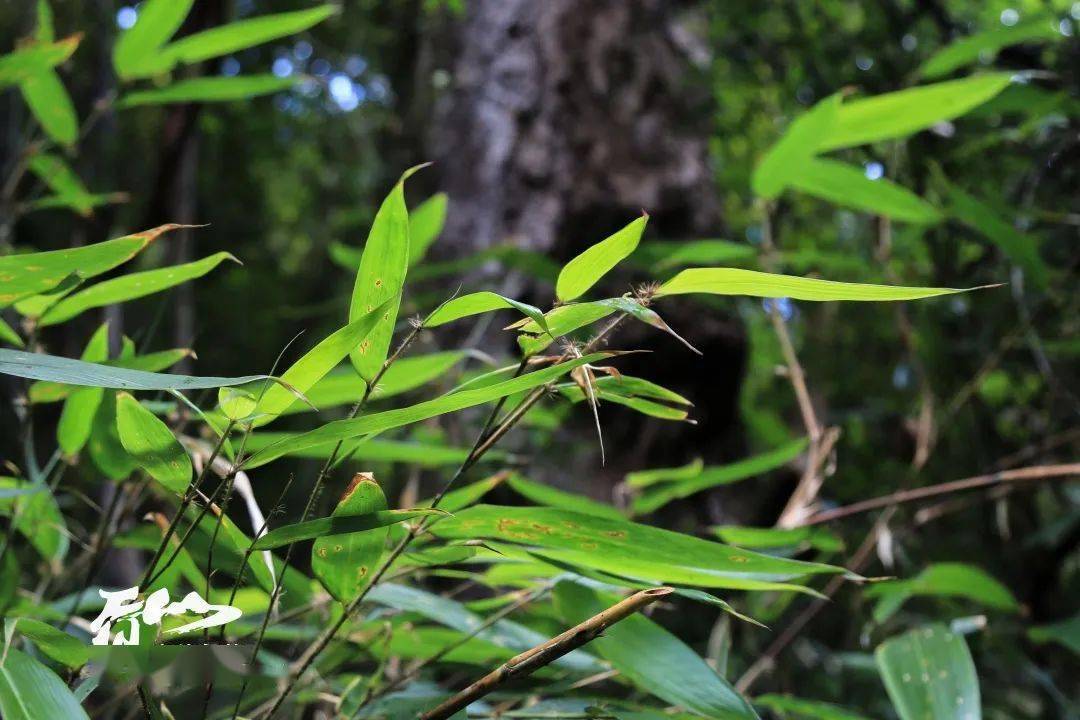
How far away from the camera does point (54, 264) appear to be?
0.30 metres

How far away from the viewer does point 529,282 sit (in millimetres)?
880

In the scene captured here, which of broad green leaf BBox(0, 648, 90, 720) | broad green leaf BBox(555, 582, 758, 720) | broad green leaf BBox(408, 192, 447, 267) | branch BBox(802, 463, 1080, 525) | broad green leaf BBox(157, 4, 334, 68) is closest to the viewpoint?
broad green leaf BBox(0, 648, 90, 720)

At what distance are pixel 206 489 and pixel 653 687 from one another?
38cm

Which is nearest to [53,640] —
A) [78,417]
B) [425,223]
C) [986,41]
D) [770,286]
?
[78,417]

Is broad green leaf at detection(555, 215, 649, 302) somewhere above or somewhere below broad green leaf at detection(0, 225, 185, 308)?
below

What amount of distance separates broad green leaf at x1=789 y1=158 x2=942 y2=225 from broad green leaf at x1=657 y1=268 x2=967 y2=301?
1.34 ft

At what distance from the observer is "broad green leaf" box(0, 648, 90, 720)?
0.23 metres

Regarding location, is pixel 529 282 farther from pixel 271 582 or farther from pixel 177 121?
pixel 271 582

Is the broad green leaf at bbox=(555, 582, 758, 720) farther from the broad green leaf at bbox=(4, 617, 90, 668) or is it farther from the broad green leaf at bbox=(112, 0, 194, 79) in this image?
the broad green leaf at bbox=(112, 0, 194, 79)

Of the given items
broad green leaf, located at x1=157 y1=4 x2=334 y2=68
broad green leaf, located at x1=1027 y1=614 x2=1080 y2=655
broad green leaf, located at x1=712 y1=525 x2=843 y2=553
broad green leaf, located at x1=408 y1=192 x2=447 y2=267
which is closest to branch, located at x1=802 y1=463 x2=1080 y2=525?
broad green leaf, located at x1=712 y1=525 x2=843 y2=553

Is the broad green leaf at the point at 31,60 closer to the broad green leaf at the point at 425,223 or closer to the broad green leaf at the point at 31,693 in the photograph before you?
the broad green leaf at the point at 425,223

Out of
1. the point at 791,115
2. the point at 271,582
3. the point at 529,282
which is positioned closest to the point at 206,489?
the point at 271,582

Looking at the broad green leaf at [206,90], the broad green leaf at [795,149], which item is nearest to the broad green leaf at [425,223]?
the broad green leaf at [206,90]

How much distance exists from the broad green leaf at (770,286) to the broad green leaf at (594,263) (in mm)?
22
